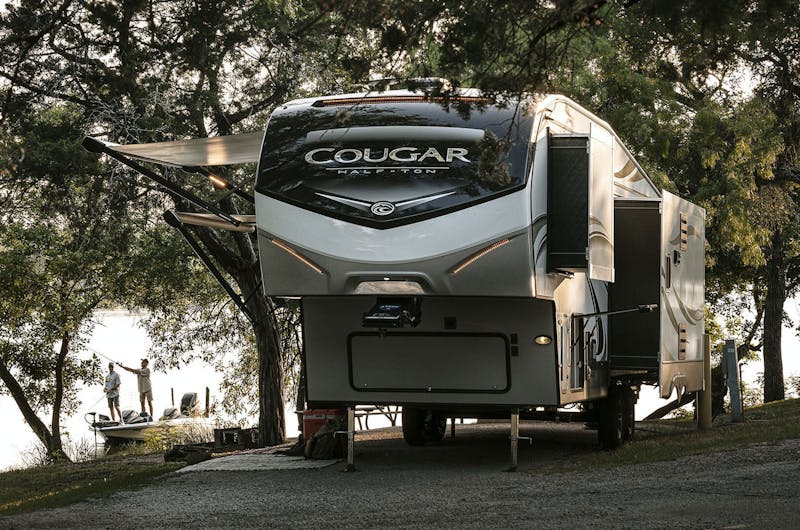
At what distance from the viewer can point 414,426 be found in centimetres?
1634

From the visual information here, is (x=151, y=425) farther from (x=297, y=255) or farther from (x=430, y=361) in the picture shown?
(x=297, y=255)

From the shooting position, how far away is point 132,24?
1791cm

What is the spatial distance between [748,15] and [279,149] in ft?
16.4

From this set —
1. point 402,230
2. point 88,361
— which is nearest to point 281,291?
point 402,230

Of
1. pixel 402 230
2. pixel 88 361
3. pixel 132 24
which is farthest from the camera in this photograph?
pixel 88 361

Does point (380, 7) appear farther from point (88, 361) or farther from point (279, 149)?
point (88, 361)

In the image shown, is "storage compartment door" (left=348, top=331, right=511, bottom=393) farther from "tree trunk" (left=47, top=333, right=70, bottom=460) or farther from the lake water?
"tree trunk" (left=47, top=333, right=70, bottom=460)

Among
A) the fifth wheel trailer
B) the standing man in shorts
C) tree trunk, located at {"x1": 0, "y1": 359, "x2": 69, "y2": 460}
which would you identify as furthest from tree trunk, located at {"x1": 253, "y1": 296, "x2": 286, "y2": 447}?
the standing man in shorts

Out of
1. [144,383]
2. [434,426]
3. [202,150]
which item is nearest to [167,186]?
[202,150]

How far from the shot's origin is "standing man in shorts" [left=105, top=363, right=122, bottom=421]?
33844mm

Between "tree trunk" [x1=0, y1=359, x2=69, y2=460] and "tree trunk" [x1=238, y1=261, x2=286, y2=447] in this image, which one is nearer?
"tree trunk" [x1=238, y1=261, x2=286, y2=447]

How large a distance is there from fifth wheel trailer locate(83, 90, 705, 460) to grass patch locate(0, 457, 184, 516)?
255cm

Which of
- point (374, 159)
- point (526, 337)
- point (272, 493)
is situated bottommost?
point (272, 493)

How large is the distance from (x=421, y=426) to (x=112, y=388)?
65.8ft
